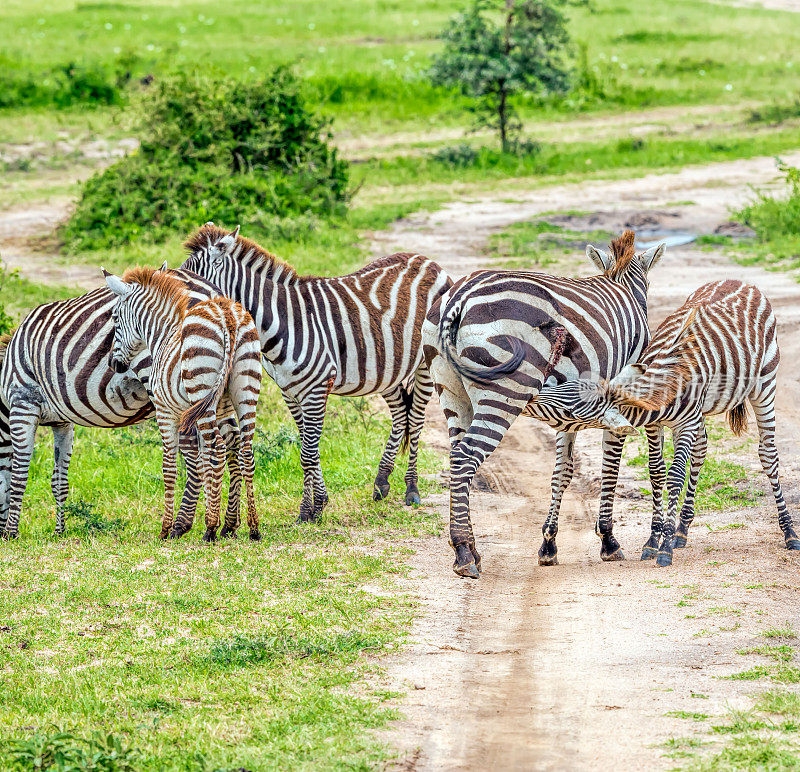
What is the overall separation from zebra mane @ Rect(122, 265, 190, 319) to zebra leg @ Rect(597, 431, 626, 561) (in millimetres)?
3188

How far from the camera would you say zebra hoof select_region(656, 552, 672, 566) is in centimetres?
734

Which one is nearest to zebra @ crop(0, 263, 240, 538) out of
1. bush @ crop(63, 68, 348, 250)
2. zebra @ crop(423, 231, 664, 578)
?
zebra @ crop(423, 231, 664, 578)

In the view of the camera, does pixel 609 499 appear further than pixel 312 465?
No

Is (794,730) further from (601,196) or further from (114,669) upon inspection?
(601,196)

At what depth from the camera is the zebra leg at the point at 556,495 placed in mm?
7625

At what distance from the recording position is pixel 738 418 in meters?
8.33

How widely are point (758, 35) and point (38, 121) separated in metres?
25.2

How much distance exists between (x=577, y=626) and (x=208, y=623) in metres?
2.09

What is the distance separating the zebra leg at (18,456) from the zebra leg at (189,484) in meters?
1.40

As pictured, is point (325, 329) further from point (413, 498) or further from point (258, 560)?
point (258, 560)

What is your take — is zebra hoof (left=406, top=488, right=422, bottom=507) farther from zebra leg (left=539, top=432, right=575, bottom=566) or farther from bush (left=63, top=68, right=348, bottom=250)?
bush (left=63, top=68, right=348, bottom=250)

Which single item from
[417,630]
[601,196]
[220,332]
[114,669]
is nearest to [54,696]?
[114,669]

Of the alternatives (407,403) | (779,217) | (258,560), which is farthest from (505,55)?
(258,560)

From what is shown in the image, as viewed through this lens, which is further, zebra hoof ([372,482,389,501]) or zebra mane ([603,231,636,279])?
zebra hoof ([372,482,389,501])
